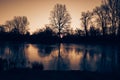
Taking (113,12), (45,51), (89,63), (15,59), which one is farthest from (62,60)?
(113,12)

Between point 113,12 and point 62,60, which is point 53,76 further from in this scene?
point 113,12

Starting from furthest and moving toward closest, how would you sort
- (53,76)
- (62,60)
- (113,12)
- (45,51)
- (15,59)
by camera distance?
(113,12)
(45,51)
(62,60)
(15,59)
(53,76)

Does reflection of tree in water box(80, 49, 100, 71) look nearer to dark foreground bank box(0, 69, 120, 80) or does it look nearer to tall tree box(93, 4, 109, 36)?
dark foreground bank box(0, 69, 120, 80)

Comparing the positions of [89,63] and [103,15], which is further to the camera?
[103,15]

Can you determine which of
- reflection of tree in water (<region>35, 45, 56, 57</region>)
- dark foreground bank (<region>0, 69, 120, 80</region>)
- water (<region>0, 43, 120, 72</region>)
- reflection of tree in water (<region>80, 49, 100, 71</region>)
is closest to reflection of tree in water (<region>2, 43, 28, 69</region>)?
water (<region>0, 43, 120, 72</region>)

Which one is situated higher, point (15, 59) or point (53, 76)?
point (15, 59)

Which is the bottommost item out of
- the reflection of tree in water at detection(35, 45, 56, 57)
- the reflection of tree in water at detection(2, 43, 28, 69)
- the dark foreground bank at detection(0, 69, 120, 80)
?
the dark foreground bank at detection(0, 69, 120, 80)

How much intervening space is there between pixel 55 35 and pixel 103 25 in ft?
32.6

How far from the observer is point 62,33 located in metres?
68.0

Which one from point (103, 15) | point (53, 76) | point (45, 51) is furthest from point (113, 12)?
point (53, 76)

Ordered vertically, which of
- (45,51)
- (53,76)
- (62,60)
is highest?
(45,51)

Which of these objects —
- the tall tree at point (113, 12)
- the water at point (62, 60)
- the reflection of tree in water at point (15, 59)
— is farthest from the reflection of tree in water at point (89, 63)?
the tall tree at point (113, 12)

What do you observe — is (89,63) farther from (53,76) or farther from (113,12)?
(113,12)

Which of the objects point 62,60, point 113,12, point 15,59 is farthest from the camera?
point 113,12
